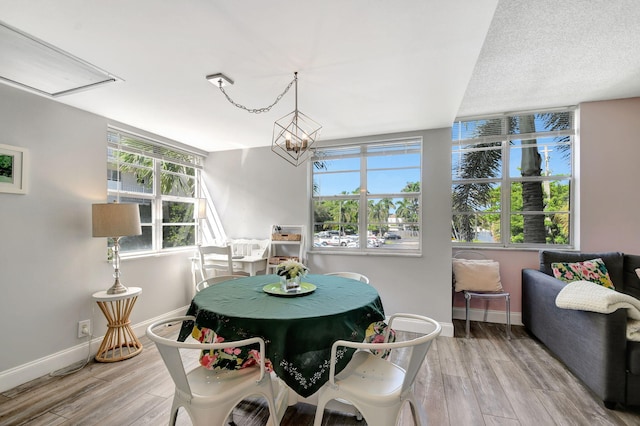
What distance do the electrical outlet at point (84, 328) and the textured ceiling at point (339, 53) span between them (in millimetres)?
2051

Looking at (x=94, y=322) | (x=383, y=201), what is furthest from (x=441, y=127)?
(x=94, y=322)

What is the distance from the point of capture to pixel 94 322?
2.76 m

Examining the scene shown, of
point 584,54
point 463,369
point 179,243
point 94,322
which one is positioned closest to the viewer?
point 584,54

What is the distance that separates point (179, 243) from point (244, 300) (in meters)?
2.62

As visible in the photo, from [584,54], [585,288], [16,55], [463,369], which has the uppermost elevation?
[584,54]

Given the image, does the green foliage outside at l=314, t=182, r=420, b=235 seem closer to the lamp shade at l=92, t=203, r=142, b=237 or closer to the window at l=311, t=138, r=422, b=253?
the window at l=311, t=138, r=422, b=253

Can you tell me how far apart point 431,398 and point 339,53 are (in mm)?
2527

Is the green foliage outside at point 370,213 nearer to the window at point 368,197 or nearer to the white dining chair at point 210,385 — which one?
the window at point 368,197

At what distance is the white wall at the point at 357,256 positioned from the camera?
10.9 ft

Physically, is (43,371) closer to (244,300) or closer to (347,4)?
(244,300)

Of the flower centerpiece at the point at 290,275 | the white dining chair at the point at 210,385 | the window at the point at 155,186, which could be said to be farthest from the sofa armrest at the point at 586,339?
the window at the point at 155,186

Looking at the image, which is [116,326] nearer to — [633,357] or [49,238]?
[49,238]

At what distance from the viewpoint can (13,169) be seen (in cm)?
225

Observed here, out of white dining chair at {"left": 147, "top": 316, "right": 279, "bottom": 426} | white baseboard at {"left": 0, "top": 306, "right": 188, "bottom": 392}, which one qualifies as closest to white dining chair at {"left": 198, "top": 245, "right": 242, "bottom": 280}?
white baseboard at {"left": 0, "top": 306, "right": 188, "bottom": 392}
